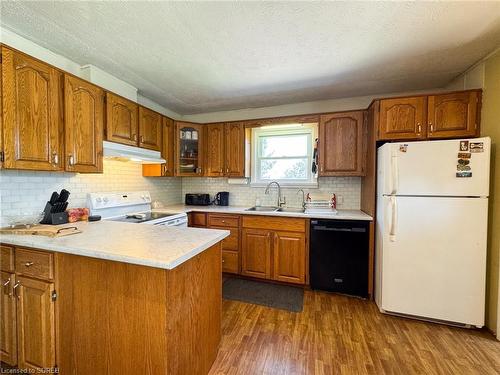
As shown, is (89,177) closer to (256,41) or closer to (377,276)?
(256,41)

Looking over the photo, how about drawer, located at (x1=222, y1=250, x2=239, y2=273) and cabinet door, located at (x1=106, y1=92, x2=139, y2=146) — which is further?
drawer, located at (x1=222, y1=250, x2=239, y2=273)

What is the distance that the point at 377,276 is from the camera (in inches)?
89.5

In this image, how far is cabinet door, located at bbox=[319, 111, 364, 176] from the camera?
2660 millimetres

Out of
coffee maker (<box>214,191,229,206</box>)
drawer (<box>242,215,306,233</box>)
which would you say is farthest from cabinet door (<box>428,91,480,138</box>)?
coffee maker (<box>214,191,229,206</box>)

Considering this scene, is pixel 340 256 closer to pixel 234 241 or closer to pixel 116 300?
pixel 234 241

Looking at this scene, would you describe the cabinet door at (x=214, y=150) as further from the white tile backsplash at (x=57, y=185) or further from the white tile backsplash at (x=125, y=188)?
the white tile backsplash at (x=57, y=185)

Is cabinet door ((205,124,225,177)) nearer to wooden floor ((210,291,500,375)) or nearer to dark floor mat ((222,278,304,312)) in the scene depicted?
dark floor mat ((222,278,304,312))

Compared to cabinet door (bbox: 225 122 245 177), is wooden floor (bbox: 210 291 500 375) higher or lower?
lower

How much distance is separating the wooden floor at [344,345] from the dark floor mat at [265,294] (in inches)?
4.9

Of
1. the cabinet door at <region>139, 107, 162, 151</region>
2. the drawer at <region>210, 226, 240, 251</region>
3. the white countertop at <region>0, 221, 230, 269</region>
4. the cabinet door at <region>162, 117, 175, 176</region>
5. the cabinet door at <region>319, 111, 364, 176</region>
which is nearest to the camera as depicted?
the white countertop at <region>0, 221, 230, 269</region>

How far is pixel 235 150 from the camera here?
3.22 metres

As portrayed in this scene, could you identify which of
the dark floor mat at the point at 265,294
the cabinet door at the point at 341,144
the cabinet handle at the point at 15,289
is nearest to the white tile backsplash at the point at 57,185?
the cabinet handle at the point at 15,289

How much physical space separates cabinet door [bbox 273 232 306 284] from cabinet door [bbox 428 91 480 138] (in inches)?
68.6

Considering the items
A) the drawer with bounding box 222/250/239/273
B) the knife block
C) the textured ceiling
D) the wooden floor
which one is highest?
the textured ceiling
